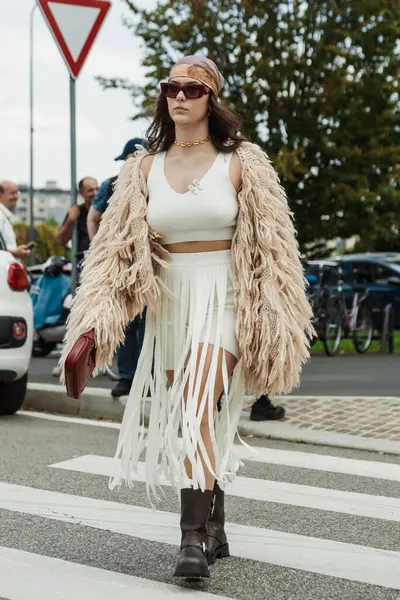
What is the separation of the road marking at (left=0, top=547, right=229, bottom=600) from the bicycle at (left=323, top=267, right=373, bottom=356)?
9.47 m

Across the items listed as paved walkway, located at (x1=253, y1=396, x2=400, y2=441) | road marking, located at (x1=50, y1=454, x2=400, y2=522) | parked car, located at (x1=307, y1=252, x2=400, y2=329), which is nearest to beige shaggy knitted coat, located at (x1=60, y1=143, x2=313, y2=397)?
road marking, located at (x1=50, y1=454, x2=400, y2=522)

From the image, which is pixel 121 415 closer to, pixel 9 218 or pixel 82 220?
pixel 9 218

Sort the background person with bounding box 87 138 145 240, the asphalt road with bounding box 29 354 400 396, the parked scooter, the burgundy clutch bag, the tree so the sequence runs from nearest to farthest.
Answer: the burgundy clutch bag < the background person with bounding box 87 138 145 240 < the asphalt road with bounding box 29 354 400 396 < the parked scooter < the tree

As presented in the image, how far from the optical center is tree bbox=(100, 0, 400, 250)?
16.3 meters

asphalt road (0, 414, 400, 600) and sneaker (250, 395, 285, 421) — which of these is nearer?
asphalt road (0, 414, 400, 600)

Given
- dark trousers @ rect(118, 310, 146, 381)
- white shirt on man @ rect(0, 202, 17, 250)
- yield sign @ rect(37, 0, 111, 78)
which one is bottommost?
dark trousers @ rect(118, 310, 146, 381)

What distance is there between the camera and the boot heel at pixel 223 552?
12.7ft

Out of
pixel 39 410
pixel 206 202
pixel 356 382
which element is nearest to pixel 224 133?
pixel 206 202

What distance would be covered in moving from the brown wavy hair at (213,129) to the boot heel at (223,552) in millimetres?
1520

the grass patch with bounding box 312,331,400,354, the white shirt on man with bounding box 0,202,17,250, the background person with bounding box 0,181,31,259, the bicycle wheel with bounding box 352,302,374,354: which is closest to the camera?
the background person with bounding box 0,181,31,259

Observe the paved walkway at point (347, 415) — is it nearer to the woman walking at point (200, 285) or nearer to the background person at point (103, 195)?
→ the background person at point (103, 195)

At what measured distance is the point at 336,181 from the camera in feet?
55.2

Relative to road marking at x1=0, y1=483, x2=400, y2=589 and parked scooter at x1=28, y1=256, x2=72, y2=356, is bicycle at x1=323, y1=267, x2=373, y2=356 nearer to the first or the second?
parked scooter at x1=28, y1=256, x2=72, y2=356

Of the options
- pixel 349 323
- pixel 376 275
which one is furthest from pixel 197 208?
pixel 376 275
